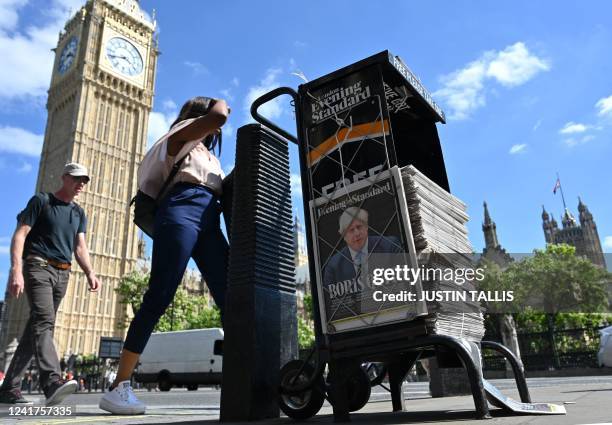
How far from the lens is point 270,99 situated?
3.33m

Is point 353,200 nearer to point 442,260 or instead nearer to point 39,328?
point 442,260

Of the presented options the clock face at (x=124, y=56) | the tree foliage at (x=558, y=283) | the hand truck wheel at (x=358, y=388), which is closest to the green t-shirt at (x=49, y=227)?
the hand truck wheel at (x=358, y=388)

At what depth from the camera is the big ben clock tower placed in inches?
2060

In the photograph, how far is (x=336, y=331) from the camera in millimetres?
2488

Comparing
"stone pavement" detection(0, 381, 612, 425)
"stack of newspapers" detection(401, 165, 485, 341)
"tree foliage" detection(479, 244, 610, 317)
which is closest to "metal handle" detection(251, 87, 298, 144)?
"stack of newspapers" detection(401, 165, 485, 341)

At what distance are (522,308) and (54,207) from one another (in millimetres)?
41317

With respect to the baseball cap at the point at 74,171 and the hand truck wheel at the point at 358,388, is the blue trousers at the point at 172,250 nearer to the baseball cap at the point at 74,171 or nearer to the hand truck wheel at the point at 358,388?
the hand truck wheel at the point at 358,388

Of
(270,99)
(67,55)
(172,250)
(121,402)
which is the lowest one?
(121,402)

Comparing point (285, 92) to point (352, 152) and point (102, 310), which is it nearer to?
point (352, 152)

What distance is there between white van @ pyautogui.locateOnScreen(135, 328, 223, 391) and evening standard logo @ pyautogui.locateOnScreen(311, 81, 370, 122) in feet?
62.3

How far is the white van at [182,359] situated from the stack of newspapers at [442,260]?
1899 cm

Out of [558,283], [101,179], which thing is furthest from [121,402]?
[101,179]

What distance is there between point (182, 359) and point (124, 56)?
163ft

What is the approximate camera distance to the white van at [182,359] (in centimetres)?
2161
